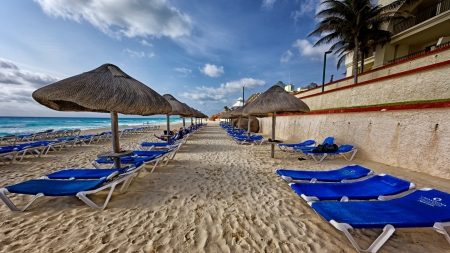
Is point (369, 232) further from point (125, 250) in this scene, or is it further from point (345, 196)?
point (125, 250)

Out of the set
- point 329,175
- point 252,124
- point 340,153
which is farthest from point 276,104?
point 252,124

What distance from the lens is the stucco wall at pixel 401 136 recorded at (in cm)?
358

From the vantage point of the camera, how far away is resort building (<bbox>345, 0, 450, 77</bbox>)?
977 centimetres

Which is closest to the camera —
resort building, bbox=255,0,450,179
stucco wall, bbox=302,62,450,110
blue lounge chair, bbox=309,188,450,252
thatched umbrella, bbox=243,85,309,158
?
blue lounge chair, bbox=309,188,450,252

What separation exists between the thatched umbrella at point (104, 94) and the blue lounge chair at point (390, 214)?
3.32 m

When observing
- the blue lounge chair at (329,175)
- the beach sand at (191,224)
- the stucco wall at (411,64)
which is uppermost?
the stucco wall at (411,64)

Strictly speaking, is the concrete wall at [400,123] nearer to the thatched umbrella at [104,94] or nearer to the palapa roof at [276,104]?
the palapa roof at [276,104]

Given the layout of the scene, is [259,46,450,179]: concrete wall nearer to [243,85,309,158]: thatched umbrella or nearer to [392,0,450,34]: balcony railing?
[243,85,309,158]: thatched umbrella

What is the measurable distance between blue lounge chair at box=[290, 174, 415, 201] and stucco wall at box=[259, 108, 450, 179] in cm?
204

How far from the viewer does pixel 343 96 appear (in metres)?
8.73

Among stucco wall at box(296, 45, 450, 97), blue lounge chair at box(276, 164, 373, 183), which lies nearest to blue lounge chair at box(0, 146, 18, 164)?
blue lounge chair at box(276, 164, 373, 183)

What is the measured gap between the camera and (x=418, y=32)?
10.6 meters

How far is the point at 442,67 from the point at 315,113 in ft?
12.7

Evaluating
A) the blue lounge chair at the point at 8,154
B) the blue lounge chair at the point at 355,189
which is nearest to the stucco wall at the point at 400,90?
the blue lounge chair at the point at 355,189
